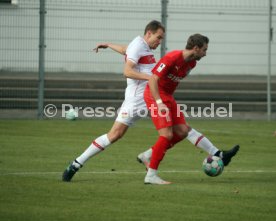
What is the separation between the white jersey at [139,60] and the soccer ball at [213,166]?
1238mm

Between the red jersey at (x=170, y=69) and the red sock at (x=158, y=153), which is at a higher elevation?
the red jersey at (x=170, y=69)

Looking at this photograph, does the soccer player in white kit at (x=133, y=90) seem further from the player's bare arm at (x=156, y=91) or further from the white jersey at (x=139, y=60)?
the player's bare arm at (x=156, y=91)

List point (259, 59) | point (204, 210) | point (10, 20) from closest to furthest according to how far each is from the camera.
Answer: point (204, 210), point (10, 20), point (259, 59)

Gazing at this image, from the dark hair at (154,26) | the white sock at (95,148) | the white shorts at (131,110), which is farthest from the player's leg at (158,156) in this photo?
the dark hair at (154,26)

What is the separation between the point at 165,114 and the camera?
1154 cm

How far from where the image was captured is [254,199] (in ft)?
33.3

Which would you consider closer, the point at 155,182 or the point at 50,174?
the point at 155,182

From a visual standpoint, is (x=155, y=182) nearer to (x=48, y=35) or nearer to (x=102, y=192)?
(x=102, y=192)

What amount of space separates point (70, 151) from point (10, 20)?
9.26m

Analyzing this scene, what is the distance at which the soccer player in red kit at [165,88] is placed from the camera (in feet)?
37.4

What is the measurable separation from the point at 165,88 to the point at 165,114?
427mm

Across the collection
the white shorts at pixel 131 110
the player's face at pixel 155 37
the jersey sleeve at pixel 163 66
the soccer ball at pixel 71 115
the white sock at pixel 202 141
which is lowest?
the soccer ball at pixel 71 115

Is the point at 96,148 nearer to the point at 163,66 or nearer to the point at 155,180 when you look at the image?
the point at 155,180

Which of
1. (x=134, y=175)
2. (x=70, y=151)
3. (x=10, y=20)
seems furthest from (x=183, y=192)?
(x=10, y=20)
